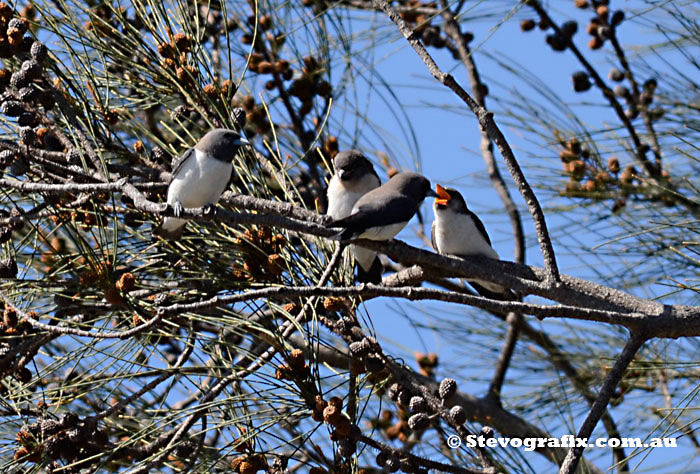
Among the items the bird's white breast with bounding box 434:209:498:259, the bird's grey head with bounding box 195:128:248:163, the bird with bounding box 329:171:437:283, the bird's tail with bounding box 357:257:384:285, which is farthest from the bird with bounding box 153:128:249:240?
the bird's white breast with bounding box 434:209:498:259

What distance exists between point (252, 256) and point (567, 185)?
1264 mm

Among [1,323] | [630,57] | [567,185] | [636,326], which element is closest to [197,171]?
[1,323]

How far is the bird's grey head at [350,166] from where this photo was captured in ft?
7.29

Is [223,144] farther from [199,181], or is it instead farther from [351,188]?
[351,188]

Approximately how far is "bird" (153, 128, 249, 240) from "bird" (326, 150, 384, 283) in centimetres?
35

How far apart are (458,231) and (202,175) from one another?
0.76 meters

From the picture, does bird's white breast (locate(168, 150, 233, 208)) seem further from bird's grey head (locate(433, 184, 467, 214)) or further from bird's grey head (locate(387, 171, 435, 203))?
bird's grey head (locate(433, 184, 467, 214))

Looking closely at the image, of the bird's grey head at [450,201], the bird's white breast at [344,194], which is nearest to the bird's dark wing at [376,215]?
the bird's white breast at [344,194]

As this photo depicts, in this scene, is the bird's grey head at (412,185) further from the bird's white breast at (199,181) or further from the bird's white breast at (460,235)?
the bird's white breast at (199,181)

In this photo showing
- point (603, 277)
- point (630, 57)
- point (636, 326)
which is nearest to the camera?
point (636, 326)

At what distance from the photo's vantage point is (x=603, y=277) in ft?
9.02

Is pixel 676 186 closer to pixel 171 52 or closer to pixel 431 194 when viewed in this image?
pixel 431 194

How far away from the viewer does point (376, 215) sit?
177cm

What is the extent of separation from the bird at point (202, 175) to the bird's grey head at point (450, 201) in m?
0.62
